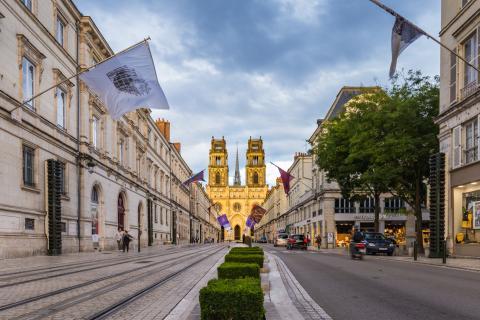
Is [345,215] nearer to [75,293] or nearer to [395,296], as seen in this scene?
[395,296]

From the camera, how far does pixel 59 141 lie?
92.1ft

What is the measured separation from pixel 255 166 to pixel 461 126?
6500 inches

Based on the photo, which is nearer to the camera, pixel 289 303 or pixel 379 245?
pixel 289 303

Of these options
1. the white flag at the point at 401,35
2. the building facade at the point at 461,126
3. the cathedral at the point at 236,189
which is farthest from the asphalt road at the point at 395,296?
the cathedral at the point at 236,189

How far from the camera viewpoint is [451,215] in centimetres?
2722

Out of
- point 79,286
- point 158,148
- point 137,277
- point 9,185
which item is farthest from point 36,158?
point 158,148

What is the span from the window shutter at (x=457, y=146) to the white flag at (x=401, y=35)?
10237mm

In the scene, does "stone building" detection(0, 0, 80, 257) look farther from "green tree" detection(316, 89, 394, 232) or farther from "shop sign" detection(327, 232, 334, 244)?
"shop sign" detection(327, 232, 334, 244)

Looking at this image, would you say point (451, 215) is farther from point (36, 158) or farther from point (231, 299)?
point (231, 299)

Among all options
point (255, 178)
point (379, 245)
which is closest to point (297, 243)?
point (379, 245)

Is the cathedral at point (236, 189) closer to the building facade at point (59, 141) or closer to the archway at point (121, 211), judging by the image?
the building facade at point (59, 141)

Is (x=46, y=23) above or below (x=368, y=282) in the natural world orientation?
above

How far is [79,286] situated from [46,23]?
2011cm

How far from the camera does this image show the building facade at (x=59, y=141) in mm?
22094
